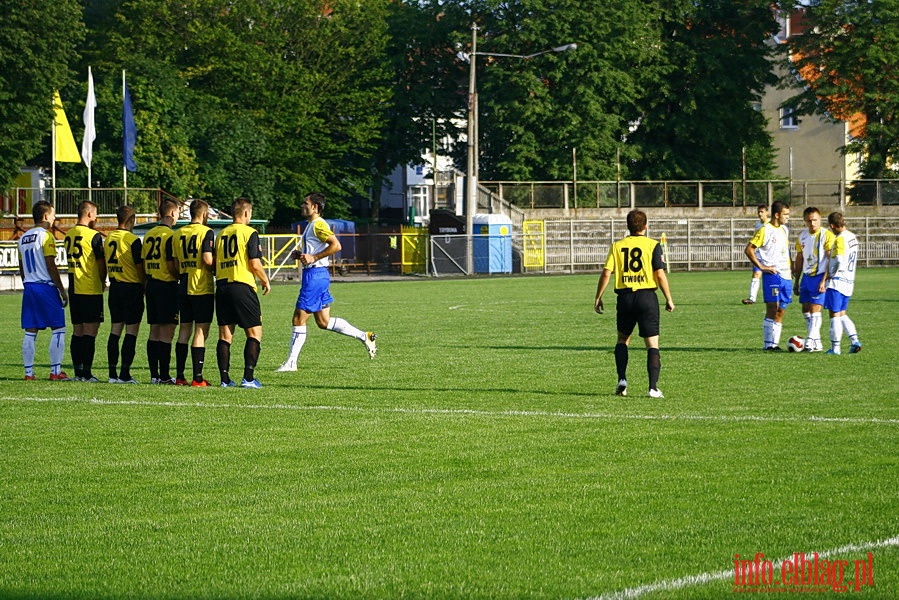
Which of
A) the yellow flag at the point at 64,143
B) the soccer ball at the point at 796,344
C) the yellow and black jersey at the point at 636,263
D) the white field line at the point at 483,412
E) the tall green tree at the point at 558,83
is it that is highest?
the tall green tree at the point at 558,83

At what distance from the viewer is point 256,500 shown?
7734 millimetres

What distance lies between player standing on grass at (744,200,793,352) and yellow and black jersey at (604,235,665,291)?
5.50 meters

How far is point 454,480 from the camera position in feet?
27.1

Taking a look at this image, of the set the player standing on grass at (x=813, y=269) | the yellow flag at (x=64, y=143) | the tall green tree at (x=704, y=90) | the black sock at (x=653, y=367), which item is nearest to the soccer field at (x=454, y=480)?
the black sock at (x=653, y=367)

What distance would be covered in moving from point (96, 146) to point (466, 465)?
167 ft

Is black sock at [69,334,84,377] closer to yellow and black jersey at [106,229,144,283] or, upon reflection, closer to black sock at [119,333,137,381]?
black sock at [119,333,137,381]

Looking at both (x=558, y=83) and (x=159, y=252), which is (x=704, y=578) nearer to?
(x=159, y=252)

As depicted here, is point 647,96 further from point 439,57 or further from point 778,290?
point 778,290

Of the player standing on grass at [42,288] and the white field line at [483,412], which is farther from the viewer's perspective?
the player standing on grass at [42,288]

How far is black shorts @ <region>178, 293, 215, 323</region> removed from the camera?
45.3 feet

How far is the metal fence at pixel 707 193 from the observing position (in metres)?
56.2

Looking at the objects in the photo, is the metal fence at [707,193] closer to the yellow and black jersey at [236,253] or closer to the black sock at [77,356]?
the black sock at [77,356]

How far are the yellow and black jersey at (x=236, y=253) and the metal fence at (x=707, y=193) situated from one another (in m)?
42.5

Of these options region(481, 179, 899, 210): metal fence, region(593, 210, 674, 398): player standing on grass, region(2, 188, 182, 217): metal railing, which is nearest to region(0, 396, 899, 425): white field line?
region(593, 210, 674, 398): player standing on grass
